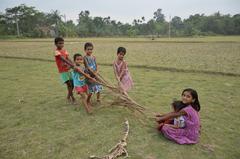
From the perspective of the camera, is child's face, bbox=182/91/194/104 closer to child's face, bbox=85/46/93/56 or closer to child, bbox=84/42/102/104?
child, bbox=84/42/102/104

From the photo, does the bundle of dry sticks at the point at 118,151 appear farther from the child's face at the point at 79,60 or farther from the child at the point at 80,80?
the child's face at the point at 79,60

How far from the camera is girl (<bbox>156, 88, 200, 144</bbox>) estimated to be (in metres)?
2.86

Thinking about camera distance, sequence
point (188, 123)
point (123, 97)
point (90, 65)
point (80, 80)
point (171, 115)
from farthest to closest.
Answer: point (90, 65) → point (80, 80) → point (123, 97) → point (171, 115) → point (188, 123)

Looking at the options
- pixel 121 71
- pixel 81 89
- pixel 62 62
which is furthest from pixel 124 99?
pixel 62 62

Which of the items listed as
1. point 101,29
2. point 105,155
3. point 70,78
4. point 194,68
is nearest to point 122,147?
point 105,155

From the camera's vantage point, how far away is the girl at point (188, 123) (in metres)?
2.86

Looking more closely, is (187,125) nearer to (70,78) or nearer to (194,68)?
(70,78)

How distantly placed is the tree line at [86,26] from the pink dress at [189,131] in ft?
159

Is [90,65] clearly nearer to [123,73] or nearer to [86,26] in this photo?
[123,73]

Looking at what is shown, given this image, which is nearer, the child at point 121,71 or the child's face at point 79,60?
the child's face at point 79,60

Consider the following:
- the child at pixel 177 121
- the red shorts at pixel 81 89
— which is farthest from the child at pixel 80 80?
the child at pixel 177 121

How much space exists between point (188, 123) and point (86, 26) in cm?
5826

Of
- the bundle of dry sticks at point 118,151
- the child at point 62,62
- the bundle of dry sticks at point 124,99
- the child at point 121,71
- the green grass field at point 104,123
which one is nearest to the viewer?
the bundle of dry sticks at point 118,151

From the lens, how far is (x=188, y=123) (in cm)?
287
